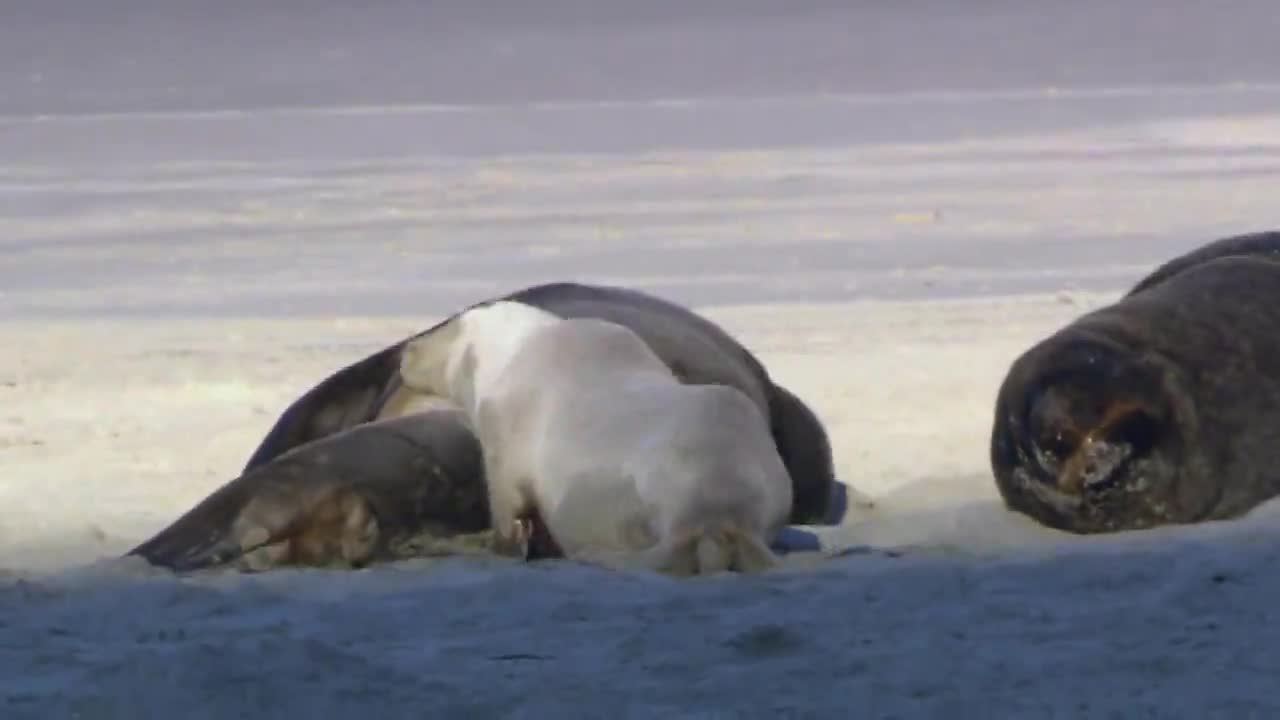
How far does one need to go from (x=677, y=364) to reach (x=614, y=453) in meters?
0.98

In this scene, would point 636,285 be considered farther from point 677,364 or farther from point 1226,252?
point 677,364

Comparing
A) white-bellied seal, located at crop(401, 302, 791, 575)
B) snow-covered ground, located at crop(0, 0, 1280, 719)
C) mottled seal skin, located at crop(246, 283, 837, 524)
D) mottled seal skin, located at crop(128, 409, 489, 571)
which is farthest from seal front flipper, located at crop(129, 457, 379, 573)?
mottled seal skin, located at crop(246, 283, 837, 524)

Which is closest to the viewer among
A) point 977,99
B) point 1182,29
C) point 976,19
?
point 977,99

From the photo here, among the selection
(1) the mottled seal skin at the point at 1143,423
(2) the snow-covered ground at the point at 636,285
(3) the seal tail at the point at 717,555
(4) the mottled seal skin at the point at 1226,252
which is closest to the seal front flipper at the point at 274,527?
(2) the snow-covered ground at the point at 636,285

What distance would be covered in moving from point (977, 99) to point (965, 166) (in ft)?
25.6

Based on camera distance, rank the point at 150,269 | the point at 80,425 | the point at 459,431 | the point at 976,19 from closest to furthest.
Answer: the point at 459,431 < the point at 80,425 < the point at 150,269 < the point at 976,19

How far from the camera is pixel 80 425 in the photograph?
31.0 feet

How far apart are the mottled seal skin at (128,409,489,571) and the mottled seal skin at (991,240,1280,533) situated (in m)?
1.35

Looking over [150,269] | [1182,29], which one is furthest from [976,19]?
[150,269]

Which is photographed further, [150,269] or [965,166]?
[965,166]

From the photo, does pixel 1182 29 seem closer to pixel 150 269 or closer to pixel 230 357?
pixel 150 269

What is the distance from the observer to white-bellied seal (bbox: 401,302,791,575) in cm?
629

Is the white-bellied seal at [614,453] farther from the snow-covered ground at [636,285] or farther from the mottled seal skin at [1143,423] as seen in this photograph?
the mottled seal skin at [1143,423]

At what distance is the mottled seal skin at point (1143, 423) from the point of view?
7.11 meters
